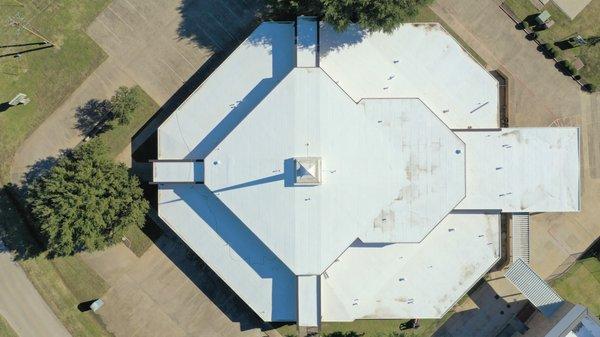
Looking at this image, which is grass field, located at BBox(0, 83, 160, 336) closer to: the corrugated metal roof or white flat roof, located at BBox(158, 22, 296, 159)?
white flat roof, located at BBox(158, 22, 296, 159)

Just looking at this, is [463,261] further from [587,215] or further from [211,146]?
[211,146]

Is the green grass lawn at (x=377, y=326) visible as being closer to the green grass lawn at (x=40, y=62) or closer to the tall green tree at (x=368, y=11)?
the tall green tree at (x=368, y=11)

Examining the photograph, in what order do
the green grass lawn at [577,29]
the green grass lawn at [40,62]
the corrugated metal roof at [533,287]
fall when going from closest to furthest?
1. the corrugated metal roof at [533,287]
2. the green grass lawn at [40,62]
3. the green grass lawn at [577,29]

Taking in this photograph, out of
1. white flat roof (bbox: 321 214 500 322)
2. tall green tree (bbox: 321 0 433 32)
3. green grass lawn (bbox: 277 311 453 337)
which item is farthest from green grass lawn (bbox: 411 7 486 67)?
green grass lawn (bbox: 277 311 453 337)

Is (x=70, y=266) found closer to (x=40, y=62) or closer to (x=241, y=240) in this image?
(x=241, y=240)

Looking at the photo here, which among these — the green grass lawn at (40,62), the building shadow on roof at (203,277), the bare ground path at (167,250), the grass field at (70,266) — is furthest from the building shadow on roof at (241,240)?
the green grass lawn at (40,62)

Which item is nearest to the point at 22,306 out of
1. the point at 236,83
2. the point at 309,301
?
the point at 309,301
